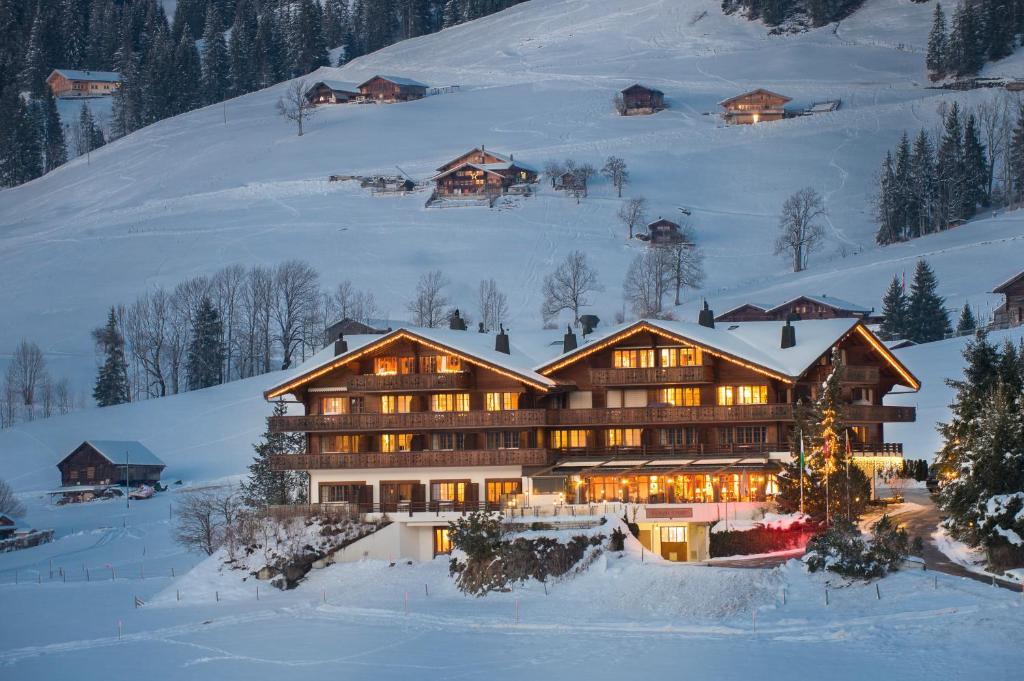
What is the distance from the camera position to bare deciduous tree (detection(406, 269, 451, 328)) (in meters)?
127

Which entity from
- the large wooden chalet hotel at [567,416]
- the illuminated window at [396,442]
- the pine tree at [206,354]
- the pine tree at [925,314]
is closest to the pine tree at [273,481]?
the large wooden chalet hotel at [567,416]

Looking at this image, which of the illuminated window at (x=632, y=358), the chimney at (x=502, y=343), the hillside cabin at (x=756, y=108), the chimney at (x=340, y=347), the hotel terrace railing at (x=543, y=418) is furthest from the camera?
the hillside cabin at (x=756, y=108)

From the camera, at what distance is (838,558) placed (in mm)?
47875

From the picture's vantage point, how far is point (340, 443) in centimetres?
6838

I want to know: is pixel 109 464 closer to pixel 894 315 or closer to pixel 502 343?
pixel 502 343

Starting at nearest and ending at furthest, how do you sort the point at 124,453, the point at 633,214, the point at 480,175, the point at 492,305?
the point at 124,453 → the point at 492,305 → the point at 633,214 → the point at 480,175

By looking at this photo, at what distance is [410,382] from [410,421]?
1.67 metres

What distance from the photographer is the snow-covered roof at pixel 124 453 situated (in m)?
96.8

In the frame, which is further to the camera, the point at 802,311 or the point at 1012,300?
the point at 802,311

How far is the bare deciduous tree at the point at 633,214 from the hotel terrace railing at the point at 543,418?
279 feet

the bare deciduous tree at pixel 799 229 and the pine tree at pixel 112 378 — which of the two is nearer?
the pine tree at pixel 112 378

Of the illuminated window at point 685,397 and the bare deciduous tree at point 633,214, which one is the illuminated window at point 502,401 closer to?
the illuminated window at point 685,397

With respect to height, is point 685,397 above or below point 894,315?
below

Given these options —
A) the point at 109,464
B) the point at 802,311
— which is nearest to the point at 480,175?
the point at 802,311
